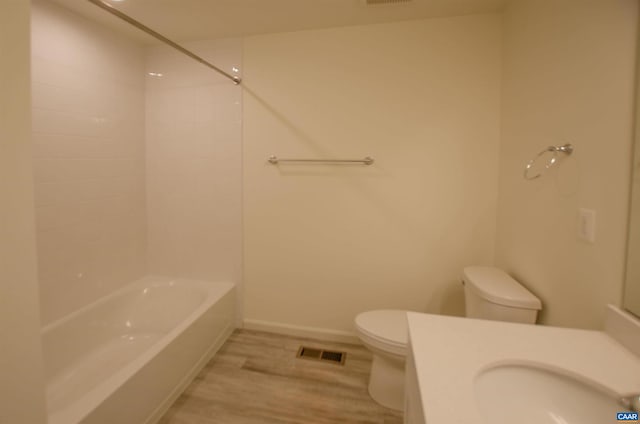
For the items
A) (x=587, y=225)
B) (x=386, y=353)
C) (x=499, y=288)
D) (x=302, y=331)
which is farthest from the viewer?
(x=302, y=331)

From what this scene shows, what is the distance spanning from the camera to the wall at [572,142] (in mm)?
948

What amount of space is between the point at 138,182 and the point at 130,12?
1.16 m

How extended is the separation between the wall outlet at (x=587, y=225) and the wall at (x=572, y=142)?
0.02 metres

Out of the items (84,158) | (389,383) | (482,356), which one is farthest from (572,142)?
(84,158)

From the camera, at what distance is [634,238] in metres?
0.90

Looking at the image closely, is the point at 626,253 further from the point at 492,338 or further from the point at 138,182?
the point at 138,182

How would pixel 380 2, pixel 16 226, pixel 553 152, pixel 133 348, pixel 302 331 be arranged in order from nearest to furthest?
pixel 16 226, pixel 553 152, pixel 380 2, pixel 133 348, pixel 302 331

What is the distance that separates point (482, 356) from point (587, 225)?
643 mm

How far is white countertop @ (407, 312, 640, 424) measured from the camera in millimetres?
654

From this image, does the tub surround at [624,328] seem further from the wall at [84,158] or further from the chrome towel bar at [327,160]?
the wall at [84,158]

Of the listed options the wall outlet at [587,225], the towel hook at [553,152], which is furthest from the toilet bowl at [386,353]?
the towel hook at [553,152]

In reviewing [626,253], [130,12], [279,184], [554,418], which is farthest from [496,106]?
[130,12]

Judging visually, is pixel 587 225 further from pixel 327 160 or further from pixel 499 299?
pixel 327 160

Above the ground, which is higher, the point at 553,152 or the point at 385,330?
the point at 553,152
